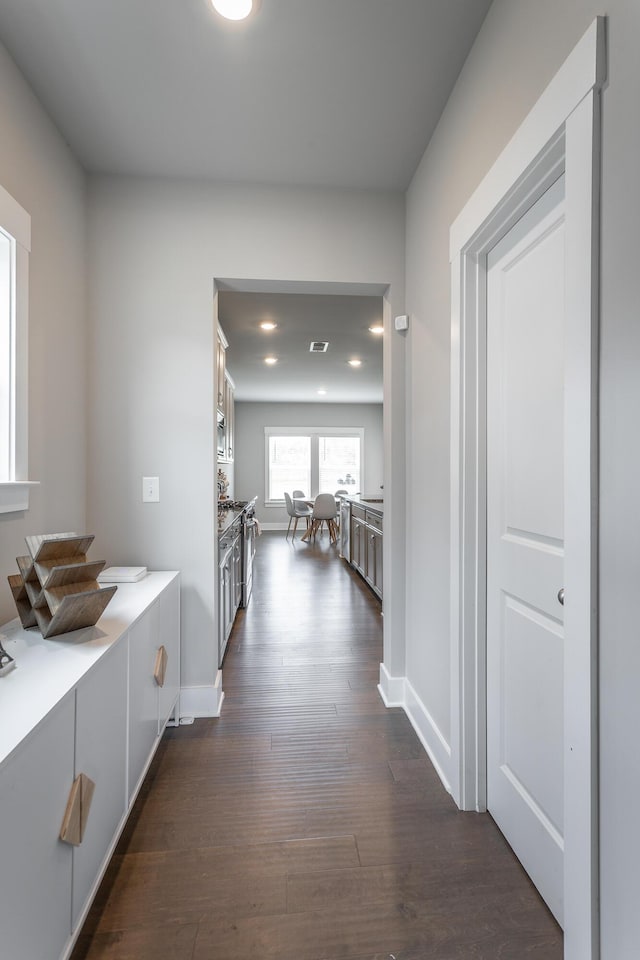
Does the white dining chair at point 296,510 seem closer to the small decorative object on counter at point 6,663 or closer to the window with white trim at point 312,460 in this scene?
the window with white trim at point 312,460

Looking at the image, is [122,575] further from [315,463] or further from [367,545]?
[315,463]

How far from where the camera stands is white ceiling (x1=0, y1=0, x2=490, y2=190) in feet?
4.83

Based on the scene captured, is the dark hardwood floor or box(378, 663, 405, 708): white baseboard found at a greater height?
box(378, 663, 405, 708): white baseboard

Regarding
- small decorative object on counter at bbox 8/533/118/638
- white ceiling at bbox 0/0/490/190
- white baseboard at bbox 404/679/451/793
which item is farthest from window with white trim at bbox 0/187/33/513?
white baseboard at bbox 404/679/451/793

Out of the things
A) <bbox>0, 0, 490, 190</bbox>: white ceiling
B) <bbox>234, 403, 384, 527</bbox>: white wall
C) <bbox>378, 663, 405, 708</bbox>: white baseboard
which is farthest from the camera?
<bbox>234, 403, 384, 527</bbox>: white wall

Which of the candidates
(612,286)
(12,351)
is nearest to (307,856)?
(612,286)

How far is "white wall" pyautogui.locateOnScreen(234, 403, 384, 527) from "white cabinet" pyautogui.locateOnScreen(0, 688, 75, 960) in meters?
8.71

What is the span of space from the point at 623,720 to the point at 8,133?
242cm

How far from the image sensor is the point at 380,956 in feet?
3.89

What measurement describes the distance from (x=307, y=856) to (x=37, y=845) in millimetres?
914

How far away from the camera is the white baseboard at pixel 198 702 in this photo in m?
2.35

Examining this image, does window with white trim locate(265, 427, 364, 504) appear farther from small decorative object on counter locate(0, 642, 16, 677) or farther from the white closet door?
small decorative object on counter locate(0, 642, 16, 677)

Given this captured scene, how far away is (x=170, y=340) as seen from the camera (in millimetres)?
2314

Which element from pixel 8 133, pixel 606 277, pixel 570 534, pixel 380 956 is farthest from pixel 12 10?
pixel 380 956
